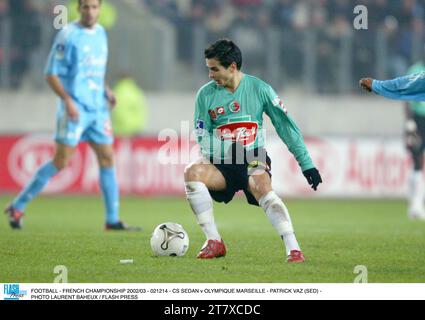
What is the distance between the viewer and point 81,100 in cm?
1090

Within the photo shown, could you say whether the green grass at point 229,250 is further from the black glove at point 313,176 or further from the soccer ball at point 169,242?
the black glove at point 313,176

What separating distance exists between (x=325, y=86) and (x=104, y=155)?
9376 mm

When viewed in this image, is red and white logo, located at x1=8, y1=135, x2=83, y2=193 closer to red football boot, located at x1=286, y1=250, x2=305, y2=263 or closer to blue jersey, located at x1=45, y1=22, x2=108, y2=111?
blue jersey, located at x1=45, y1=22, x2=108, y2=111

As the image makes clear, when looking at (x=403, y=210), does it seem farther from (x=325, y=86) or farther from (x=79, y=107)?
(x=79, y=107)

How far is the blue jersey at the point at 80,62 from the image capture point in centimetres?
1071

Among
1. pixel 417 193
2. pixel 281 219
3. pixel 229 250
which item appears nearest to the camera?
pixel 281 219

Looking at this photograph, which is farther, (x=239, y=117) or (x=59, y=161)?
(x=59, y=161)

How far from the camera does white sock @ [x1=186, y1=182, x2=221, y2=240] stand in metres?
8.16

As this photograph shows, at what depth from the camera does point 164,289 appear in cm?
Result: 657

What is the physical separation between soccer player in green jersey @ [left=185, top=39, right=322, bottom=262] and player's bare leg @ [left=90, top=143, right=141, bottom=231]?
2901 mm

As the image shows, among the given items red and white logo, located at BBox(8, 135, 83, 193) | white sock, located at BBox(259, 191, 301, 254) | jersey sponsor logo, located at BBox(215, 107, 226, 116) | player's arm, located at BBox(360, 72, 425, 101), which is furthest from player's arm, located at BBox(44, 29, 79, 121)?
red and white logo, located at BBox(8, 135, 83, 193)

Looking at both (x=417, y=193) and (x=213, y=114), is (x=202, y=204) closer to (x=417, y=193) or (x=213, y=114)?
(x=213, y=114)

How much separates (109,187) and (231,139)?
321 cm

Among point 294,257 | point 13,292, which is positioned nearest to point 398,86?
point 294,257
